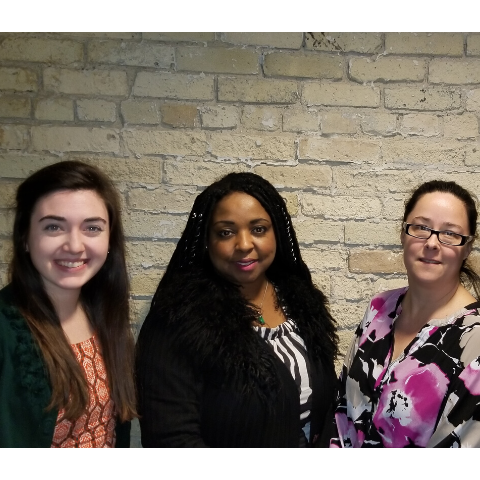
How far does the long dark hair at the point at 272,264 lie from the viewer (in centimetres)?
173

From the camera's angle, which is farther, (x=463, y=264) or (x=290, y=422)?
(x=463, y=264)

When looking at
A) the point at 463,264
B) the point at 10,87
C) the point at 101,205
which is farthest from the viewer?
the point at 10,87

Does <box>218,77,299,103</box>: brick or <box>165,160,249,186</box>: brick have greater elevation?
<box>218,77,299,103</box>: brick

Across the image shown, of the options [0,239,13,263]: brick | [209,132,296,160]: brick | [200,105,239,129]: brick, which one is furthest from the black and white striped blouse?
[0,239,13,263]: brick

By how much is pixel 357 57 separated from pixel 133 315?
4.19 feet

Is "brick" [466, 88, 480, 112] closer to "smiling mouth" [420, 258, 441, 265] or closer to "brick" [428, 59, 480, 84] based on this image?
"brick" [428, 59, 480, 84]

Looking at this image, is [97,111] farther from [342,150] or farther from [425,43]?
[425,43]

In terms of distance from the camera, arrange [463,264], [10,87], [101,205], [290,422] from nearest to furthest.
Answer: [101,205] < [290,422] < [463,264] < [10,87]

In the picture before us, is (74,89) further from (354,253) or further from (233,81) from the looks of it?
(354,253)

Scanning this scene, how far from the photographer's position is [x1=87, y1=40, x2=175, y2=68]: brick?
6.84 ft

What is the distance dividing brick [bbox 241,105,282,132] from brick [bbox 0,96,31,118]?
79 cm

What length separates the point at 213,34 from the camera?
2.09 metres

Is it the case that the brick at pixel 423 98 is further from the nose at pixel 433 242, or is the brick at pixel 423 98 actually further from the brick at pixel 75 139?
the brick at pixel 75 139
